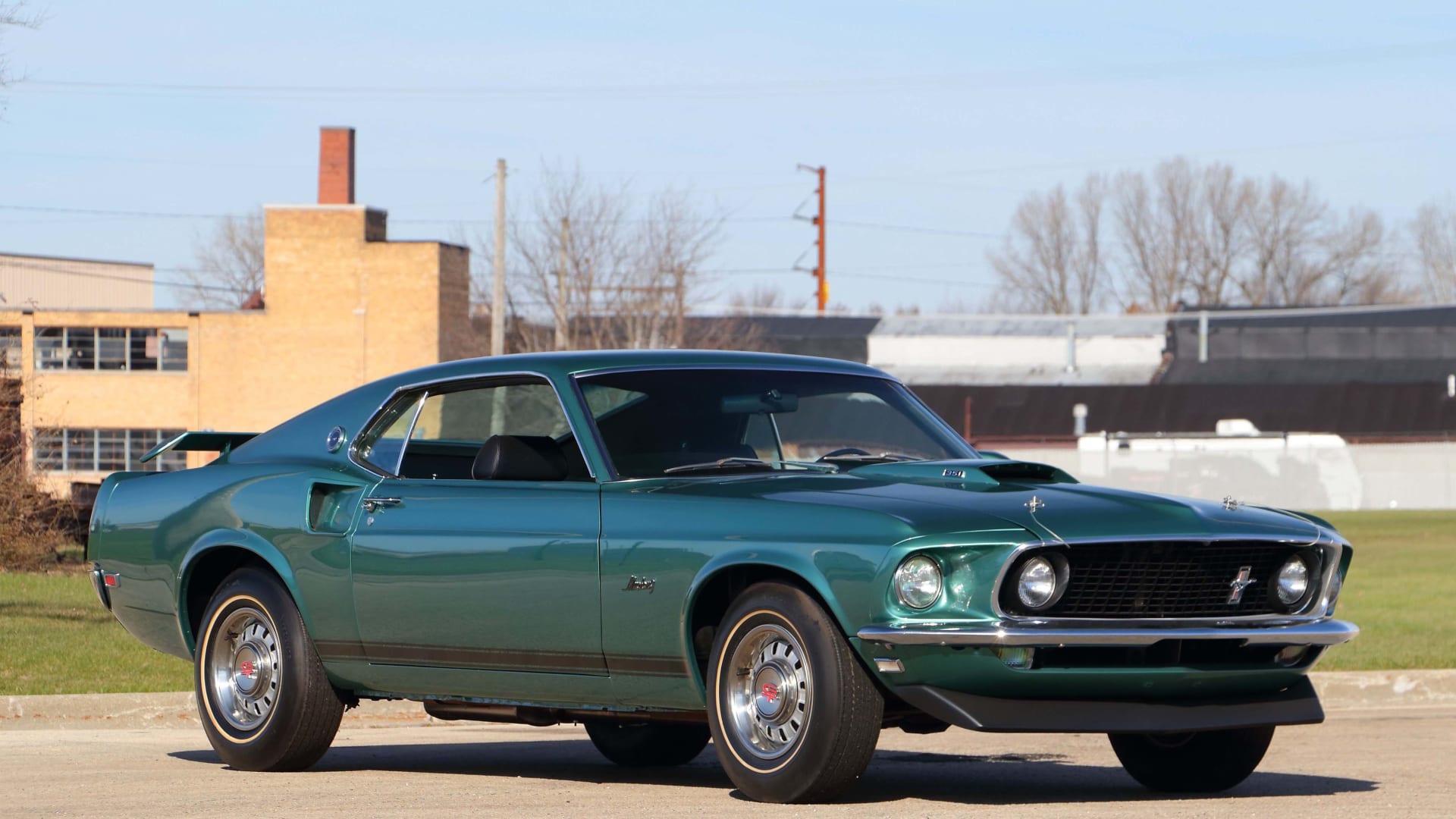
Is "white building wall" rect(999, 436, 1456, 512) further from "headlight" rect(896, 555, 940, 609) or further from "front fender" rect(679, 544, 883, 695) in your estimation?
"headlight" rect(896, 555, 940, 609)

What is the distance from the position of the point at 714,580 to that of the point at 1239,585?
5.72ft

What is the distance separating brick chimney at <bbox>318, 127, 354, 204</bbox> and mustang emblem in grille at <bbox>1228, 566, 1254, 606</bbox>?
62.6 m

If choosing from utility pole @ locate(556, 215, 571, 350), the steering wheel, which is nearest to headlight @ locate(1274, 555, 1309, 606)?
the steering wheel

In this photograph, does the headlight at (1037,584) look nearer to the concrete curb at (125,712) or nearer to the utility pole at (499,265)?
the concrete curb at (125,712)

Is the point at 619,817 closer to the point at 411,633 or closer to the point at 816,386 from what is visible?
the point at 411,633

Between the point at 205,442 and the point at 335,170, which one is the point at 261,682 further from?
the point at 335,170

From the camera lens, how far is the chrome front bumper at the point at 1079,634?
616cm

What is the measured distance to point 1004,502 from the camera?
6531 millimetres


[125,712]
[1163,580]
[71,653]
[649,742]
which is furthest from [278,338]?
[1163,580]

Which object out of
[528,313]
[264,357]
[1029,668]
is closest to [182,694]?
[1029,668]

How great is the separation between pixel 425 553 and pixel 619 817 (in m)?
1.57

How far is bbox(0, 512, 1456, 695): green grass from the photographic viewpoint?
12633 mm

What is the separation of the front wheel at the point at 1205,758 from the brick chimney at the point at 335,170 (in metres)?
61.9

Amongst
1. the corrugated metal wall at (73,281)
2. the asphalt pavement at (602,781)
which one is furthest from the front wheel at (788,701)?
the corrugated metal wall at (73,281)
